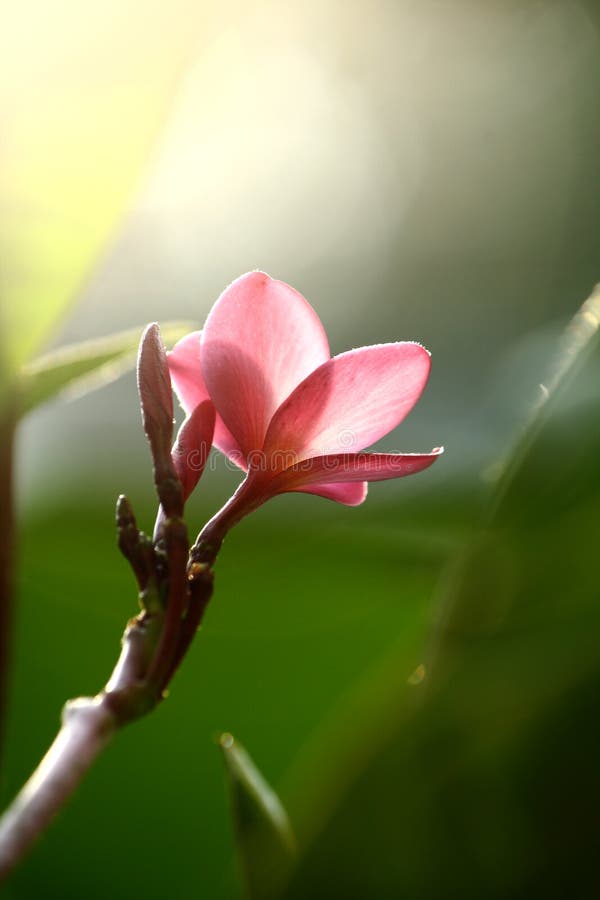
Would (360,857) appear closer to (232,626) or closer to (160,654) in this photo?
(160,654)

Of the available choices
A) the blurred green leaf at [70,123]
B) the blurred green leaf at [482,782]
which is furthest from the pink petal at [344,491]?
the blurred green leaf at [70,123]

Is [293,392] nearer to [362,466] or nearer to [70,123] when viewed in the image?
[362,466]

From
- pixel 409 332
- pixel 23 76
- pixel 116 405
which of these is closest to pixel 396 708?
pixel 23 76

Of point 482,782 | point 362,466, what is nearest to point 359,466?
point 362,466

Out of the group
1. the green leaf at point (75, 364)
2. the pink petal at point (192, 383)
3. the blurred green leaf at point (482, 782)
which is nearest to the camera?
the blurred green leaf at point (482, 782)

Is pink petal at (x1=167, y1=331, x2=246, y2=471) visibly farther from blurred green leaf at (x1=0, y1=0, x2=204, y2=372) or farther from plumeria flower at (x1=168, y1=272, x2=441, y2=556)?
blurred green leaf at (x1=0, y1=0, x2=204, y2=372)

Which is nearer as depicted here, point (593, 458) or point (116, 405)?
point (593, 458)

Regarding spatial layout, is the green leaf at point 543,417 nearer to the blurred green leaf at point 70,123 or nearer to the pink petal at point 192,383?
the pink petal at point 192,383
